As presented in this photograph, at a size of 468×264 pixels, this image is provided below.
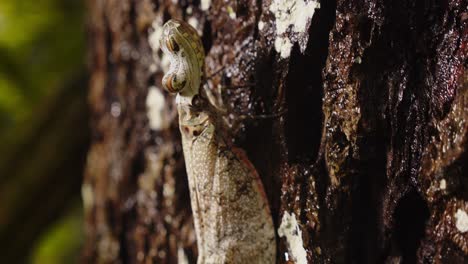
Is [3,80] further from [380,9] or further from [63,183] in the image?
[380,9]

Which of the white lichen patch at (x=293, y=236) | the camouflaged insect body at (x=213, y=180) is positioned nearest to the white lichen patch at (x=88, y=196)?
the camouflaged insect body at (x=213, y=180)

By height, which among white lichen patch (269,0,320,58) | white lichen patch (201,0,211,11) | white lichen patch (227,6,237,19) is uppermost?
white lichen patch (201,0,211,11)

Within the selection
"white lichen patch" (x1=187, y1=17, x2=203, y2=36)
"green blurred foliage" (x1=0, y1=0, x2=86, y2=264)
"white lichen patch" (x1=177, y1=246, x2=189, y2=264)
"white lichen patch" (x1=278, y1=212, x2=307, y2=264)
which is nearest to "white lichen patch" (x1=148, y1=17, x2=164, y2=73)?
"white lichen patch" (x1=187, y1=17, x2=203, y2=36)

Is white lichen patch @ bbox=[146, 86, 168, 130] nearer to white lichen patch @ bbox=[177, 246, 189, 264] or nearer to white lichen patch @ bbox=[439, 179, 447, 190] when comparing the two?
white lichen patch @ bbox=[177, 246, 189, 264]

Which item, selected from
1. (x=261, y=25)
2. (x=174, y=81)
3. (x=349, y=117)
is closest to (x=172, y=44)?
(x=174, y=81)

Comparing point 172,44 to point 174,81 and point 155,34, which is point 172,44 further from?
point 155,34

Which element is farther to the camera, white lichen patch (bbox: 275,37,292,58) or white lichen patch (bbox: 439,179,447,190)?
white lichen patch (bbox: 275,37,292,58)

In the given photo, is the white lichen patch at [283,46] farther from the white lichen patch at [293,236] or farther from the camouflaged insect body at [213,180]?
the white lichen patch at [293,236]

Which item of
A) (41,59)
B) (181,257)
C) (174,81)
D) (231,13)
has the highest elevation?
(41,59)
